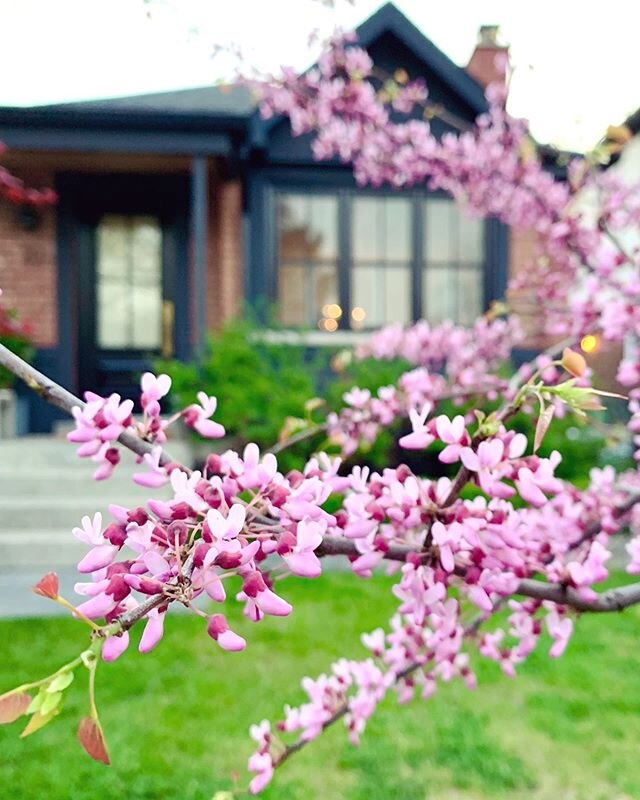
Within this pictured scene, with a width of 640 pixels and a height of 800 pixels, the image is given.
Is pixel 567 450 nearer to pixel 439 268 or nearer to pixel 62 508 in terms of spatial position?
pixel 439 268

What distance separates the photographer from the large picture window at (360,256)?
896cm

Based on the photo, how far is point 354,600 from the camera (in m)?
5.03

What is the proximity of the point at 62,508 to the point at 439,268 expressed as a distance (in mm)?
5448

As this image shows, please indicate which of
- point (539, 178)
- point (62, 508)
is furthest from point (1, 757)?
point (539, 178)

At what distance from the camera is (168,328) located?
918cm

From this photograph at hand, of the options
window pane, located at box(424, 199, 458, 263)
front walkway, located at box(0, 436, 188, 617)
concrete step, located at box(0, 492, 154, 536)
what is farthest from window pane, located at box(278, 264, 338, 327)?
concrete step, located at box(0, 492, 154, 536)

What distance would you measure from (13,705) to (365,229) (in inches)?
345

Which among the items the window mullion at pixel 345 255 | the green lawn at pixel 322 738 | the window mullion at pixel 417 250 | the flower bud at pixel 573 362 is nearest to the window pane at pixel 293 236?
the window mullion at pixel 345 255

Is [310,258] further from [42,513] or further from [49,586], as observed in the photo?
[49,586]

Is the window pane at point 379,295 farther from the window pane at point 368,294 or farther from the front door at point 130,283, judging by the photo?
the front door at point 130,283

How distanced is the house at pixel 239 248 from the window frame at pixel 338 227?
0.01 metres

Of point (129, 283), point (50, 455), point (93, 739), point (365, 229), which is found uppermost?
point (365, 229)

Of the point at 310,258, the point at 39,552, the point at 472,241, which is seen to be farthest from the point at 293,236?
the point at 39,552

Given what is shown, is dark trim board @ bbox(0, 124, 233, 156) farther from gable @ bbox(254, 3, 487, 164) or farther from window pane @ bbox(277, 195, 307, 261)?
window pane @ bbox(277, 195, 307, 261)
